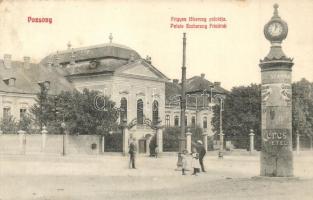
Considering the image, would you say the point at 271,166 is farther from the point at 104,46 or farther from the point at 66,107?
the point at 104,46

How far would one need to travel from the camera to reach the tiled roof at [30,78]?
159 feet

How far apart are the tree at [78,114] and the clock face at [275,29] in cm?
2263

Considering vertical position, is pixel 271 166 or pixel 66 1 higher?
pixel 66 1

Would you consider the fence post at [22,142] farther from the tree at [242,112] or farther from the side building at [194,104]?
the side building at [194,104]

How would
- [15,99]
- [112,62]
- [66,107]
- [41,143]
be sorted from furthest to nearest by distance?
[112,62] < [15,99] < [66,107] < [41,143]

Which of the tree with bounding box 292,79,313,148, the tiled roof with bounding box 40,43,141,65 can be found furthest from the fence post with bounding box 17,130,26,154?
the tree with bounding box 292,79,313,148

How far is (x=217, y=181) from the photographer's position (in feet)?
57.7

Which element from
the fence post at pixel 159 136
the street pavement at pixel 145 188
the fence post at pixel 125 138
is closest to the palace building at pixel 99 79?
the fence post at pixel 159 136

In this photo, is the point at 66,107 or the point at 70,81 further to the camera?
the point at 70,81

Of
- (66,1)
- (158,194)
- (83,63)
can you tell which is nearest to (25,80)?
(83,63)

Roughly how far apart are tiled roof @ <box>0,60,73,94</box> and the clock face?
33.6 meters

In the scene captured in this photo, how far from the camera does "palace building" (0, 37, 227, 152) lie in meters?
48.8

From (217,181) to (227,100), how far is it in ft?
128

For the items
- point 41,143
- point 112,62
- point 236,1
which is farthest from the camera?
point 112,62
